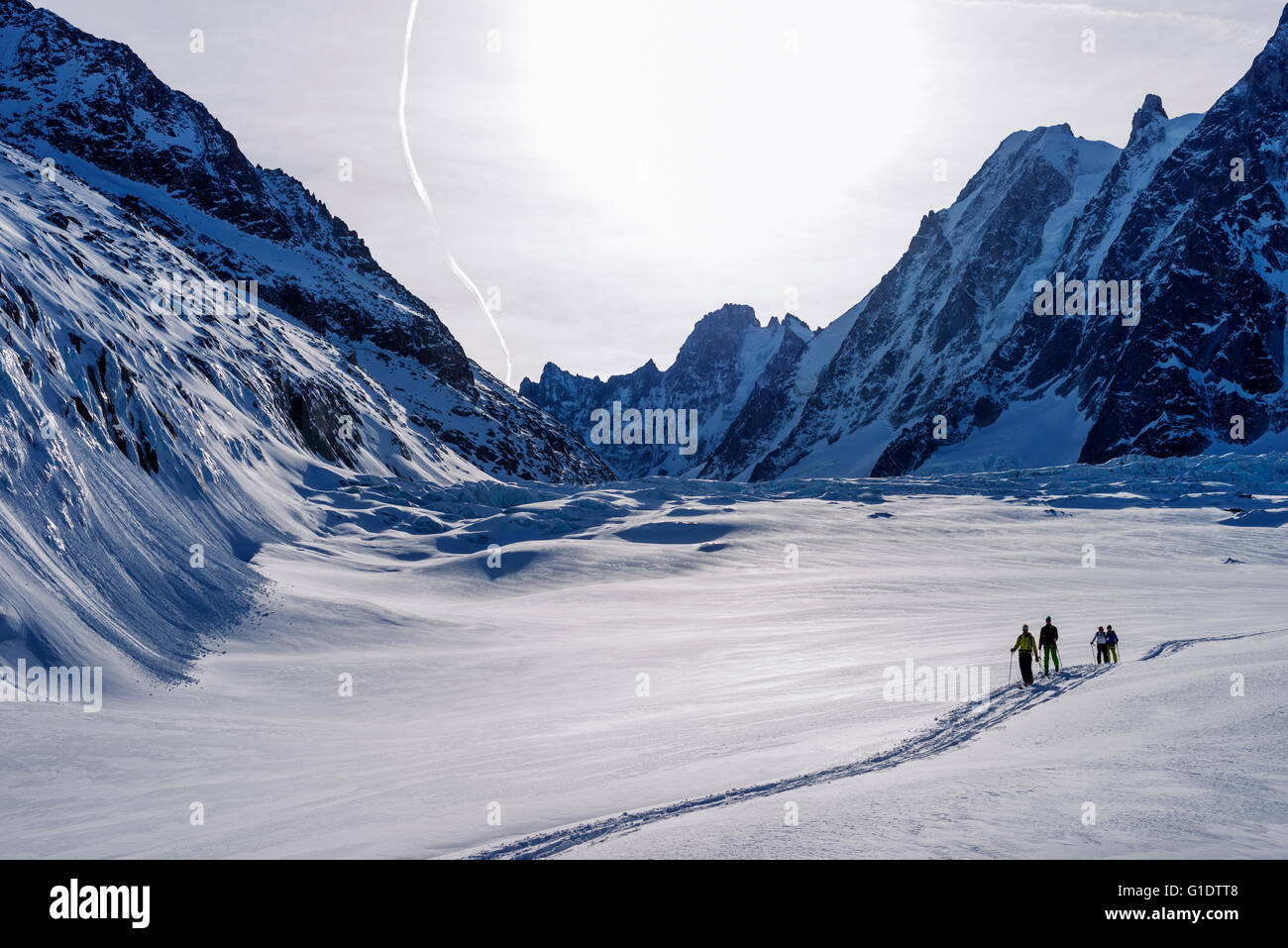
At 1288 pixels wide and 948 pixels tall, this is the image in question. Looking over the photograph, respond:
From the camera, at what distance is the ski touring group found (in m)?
18.2

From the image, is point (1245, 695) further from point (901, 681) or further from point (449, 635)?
point (449, 635)

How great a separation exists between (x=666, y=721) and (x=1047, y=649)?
8.80 metres

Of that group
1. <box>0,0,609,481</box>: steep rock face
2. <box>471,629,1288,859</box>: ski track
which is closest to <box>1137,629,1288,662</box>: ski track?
<box>471,629,1288,859</box>: ski track

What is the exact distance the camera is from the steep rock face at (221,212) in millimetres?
136375

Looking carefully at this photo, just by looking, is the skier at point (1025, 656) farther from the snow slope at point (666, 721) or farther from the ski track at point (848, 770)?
the snow slope at point (666, 721)

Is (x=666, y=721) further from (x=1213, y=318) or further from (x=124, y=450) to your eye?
(x=1213, y=318)

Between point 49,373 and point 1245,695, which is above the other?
point 49,373

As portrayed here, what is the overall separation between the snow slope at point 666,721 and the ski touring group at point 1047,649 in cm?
68

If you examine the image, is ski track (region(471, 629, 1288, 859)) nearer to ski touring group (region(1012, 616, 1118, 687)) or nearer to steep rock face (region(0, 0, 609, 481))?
ski touring group (region(1012, 616, 1118, 687))

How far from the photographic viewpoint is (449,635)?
1089 inches

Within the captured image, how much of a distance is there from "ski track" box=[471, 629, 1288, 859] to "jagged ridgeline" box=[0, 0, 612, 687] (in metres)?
13.3

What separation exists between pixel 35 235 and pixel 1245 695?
4868cm
